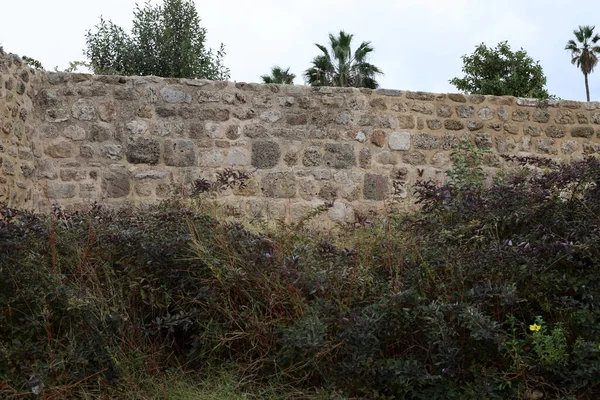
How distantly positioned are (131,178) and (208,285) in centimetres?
366

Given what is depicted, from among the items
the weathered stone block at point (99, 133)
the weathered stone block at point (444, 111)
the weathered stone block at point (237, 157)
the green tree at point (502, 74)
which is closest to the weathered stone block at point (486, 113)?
the weathered stone block at point (444, 111)

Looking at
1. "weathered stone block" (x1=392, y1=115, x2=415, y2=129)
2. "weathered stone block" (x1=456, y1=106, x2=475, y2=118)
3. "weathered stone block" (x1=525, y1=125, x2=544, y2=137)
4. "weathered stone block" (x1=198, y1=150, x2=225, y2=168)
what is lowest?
"weathered stone block" (x1=198, y1=150, x2=225, y2=168)

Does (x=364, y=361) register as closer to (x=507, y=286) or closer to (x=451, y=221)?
(x=507, y=286)

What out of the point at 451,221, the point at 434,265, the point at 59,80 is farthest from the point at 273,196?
the point at 434,265

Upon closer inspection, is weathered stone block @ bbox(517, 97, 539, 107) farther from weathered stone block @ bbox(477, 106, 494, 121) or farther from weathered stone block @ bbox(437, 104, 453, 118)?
weathered stone block @ bbox(437, 104, 453, 118)

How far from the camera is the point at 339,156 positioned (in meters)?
7.41

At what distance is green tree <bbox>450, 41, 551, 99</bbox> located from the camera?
2316 cm

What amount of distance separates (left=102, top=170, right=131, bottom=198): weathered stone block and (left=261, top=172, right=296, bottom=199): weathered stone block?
4.24 feet

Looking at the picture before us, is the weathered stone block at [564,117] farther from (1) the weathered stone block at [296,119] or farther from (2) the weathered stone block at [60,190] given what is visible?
(2) the weathered stone block at [60,190]

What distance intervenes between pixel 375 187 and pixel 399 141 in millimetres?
541

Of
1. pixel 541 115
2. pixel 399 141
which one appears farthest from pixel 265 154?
pixel 541 115

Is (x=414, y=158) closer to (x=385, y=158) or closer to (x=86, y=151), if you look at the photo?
(x=385, y=158)

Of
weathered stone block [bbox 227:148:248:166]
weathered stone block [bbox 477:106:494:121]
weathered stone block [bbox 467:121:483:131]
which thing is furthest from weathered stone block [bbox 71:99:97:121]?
weathered stone block [bbox 477:106:494:121]

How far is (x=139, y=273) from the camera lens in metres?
3.77
